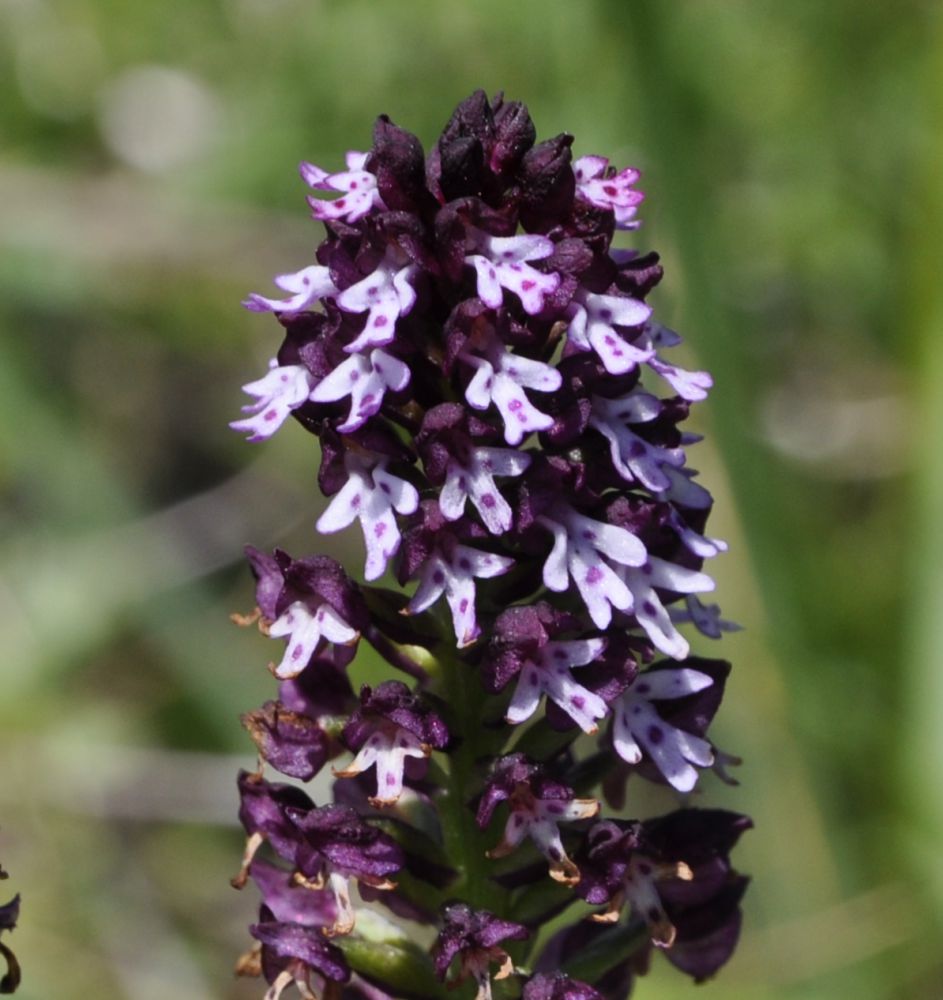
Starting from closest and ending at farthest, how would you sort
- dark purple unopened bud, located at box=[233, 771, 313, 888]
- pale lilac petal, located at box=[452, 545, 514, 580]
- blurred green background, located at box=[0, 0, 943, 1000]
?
pale lilac petal, located at box=[452, 545, 514, 580] → dark purple unopened bud, located at box=[233, 771, 313, 888] → blurred green background, located at box=[0, 0, 943, 1000]

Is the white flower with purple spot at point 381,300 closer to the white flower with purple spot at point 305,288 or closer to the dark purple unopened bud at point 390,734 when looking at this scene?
the white flower with purple spot at point 305,288

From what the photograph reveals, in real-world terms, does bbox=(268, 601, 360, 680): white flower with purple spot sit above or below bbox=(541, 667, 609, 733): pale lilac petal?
above

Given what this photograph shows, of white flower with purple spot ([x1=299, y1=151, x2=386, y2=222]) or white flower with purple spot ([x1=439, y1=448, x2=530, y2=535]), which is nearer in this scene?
white flower with purple spot ([x1=439, y1=448, x2=530, y2=535])

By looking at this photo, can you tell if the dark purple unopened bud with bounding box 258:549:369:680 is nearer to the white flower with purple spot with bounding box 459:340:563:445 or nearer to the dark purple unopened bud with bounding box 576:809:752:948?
the white flower with purple spot with bounding box 459:340:563:445

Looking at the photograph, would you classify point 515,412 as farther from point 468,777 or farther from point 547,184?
point 468,777

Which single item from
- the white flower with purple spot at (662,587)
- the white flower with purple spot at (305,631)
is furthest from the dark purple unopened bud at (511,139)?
the white flower with purple spot at (305,631)

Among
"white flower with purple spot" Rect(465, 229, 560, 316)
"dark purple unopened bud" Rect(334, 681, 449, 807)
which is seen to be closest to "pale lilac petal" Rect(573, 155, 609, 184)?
"white flower with purple spot" Rect(465, 229, 560, 316)

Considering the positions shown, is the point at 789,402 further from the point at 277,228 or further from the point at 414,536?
the point at 414,536
